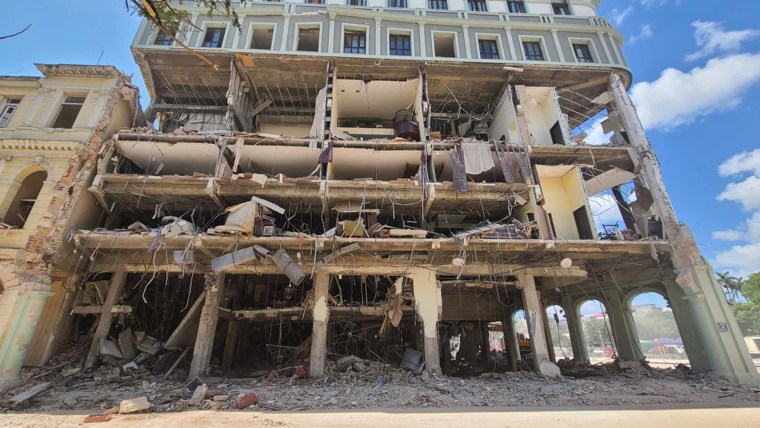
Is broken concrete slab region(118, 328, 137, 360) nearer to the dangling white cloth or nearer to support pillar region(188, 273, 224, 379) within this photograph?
support pillar region(188, 273, 224, 379)

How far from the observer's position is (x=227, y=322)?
49.8 ft

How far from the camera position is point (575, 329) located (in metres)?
18.5

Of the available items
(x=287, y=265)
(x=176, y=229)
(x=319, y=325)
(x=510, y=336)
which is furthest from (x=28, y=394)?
(x=510, y=336)

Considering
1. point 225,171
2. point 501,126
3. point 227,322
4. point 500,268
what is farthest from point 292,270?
point 501,126

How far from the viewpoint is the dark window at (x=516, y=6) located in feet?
63.9

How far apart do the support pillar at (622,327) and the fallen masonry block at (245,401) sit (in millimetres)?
16746

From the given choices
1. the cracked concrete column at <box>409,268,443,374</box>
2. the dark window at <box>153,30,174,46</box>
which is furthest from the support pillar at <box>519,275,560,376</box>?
the dark window at <box>153,30,174,46</box>

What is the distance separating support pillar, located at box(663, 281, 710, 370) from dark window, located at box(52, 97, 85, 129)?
26.4 m

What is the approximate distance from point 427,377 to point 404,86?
13167 mm

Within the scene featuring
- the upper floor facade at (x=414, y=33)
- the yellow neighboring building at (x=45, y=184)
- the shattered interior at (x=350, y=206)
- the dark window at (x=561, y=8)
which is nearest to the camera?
the yellow neighboring building at (x=45, y=184)

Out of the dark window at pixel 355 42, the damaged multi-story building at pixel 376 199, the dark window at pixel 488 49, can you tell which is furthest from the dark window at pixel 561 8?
the dark window at pixel 355 42

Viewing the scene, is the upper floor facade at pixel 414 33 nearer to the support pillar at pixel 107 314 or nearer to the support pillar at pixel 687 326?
the support pillar at pixel 687 326

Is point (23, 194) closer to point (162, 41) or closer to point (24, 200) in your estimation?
point (24, 200)

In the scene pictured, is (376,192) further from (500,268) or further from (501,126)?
(501,126)
